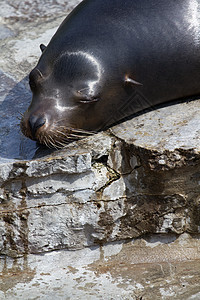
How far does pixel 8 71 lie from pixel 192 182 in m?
2.39

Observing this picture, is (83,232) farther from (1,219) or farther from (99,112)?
(99,112)

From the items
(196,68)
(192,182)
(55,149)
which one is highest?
(196,68)

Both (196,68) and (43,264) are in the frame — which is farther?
(196,68)

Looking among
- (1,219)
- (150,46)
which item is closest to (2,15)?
(150,46)

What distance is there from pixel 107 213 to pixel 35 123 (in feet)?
2.91

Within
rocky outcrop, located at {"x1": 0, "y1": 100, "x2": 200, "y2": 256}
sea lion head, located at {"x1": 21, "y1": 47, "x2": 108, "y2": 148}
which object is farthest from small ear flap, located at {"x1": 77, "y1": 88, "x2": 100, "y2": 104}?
rocky outcrop, located at {"x1": 0, "y1": 100, "x2": 200, "y2": 256}

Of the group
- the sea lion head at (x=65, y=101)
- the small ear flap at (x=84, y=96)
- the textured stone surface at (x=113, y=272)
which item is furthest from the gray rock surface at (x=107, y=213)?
the small ear flap at (x=84, y=96)

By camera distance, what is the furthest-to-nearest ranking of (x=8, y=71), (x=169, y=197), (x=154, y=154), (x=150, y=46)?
(x=8, y=71)
(x=150, y=46)
(x=169, y=197)
(x=154, y=154)

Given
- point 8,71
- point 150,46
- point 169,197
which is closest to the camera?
point 169,197

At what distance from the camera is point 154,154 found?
382 cm

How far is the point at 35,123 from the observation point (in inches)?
156

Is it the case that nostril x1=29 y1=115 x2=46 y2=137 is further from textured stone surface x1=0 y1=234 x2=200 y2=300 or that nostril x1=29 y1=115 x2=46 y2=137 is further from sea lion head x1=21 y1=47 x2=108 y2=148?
textured stone surface x1=0 y1=234 x2=200 y2=300

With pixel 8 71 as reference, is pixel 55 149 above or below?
below

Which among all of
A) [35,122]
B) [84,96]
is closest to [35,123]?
[35,122]
